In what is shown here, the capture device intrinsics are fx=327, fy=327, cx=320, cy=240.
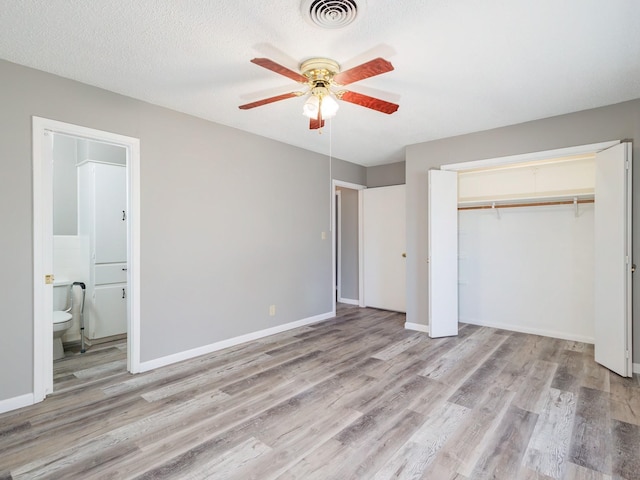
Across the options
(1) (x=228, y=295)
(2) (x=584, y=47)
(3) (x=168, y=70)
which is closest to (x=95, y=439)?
(1) (x=228, y=295)

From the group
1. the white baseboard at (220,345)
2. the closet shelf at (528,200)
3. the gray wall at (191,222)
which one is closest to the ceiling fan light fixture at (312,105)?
the gray wall at (191,222)

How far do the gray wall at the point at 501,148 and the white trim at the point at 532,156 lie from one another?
0.14 ft

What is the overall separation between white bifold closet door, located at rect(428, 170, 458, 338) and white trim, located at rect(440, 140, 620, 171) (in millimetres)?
148

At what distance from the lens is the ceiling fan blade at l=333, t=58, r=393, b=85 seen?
6.04 ft

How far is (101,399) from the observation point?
253 centimetres

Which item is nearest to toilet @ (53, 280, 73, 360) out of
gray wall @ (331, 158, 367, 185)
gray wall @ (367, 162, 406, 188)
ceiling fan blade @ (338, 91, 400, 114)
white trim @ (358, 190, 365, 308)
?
ceiling fan blade @ (338, 91, 400, 114)

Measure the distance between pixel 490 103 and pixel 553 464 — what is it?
2.83m

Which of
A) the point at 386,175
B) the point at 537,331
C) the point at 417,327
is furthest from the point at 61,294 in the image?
the point at 537,331

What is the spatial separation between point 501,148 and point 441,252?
1.36 m

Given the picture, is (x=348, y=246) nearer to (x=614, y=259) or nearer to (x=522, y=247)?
(x=522, y=247)

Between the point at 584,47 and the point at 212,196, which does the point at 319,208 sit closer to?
the point at 212,196

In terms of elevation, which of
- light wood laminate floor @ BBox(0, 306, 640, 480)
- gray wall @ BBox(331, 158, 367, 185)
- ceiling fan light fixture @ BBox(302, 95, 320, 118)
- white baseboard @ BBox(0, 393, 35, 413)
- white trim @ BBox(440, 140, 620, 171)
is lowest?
light wood laminate floor @ BBox(0, 306, 640, 480)

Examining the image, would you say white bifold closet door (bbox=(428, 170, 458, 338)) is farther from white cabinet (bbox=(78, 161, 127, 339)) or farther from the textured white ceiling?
white cabinet (bbox=(78, 161, 127, 339))

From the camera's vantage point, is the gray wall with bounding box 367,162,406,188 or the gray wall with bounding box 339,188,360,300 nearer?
the gray wall with bounding box 367,162,406,188
